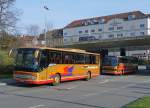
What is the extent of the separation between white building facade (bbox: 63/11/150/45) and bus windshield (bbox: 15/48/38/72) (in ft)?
284

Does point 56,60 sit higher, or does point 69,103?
point 56,60

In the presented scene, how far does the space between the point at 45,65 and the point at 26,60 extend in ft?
4.41

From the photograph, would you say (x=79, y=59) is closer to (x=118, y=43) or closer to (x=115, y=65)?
(x=115, y=65)

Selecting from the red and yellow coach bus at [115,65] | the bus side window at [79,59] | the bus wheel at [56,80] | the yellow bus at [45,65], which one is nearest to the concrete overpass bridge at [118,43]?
the red and yellow coach bus at [115,65]

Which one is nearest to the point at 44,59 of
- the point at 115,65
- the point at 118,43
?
the point at 115,65

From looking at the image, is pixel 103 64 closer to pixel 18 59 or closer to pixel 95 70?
pixel 95 70

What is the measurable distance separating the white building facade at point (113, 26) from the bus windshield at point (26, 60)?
86580mm

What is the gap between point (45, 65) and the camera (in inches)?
1011

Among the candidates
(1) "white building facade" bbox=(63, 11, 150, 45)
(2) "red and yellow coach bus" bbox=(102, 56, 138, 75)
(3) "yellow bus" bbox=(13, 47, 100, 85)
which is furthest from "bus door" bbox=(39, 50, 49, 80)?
(1) "white building facade" bbox=(63, 11, 150, 45)

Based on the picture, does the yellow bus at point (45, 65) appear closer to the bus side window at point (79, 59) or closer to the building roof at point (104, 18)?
the bus side window at point (79, 59)

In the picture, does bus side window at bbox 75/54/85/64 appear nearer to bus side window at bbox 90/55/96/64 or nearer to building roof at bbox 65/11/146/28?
bus side window at bbox 90/55/96/64

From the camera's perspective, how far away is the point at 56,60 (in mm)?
27297

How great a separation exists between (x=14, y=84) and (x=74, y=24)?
12276 cm

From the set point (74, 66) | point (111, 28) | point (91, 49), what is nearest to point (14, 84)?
point (74, 66)
